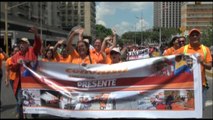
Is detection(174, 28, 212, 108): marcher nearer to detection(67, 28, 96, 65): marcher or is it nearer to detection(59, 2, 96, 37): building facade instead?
detection(67, 28, 96, 65): marcher

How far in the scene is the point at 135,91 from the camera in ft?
21.2

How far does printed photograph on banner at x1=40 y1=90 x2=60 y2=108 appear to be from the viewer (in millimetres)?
6643

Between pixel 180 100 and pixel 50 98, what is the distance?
6.07 ft

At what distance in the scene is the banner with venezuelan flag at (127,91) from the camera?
6328 mm

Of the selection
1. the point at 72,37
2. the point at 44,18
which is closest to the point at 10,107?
the point at 72,37

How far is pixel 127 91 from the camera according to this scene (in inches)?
255

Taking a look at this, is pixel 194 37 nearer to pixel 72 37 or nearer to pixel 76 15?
pixel 72 37

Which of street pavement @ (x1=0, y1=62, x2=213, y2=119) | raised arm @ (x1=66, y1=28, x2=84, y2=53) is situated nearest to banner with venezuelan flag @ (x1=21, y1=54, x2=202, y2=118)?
raised arm @ (x1=66, y1=28, x2=84, y2=53)

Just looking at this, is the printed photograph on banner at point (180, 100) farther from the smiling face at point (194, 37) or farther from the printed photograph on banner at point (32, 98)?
the printed photograph on banner at point (32, 98)

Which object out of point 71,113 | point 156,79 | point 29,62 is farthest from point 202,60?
point 29,62

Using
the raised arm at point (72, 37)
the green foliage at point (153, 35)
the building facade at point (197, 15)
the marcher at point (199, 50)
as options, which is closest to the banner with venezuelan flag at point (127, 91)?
the marcher at point (199, 50)

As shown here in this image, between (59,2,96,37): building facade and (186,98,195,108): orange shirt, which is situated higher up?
(59,2,96,37): building facade

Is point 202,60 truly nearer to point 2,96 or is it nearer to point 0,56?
point 0,56

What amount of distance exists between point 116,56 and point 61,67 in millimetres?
896
